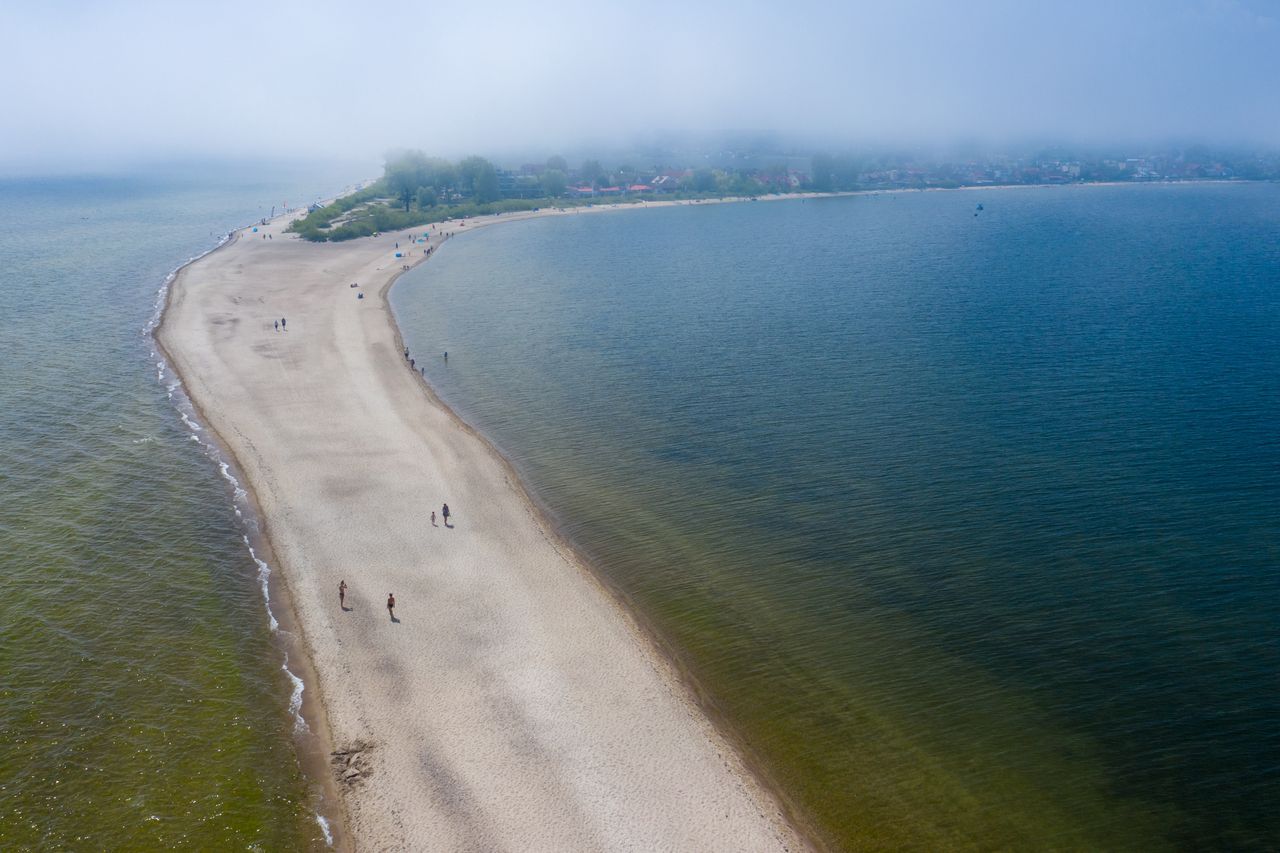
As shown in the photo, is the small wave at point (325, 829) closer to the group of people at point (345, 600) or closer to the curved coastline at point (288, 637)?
the curved coastline at point (288, 637)

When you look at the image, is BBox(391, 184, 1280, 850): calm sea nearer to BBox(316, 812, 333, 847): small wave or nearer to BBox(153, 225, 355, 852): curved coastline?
BBox(153, 225, 355, 852): curved coastline

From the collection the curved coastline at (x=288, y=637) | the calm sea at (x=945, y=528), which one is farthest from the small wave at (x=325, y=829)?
the calm sea at (x=945, y=528)

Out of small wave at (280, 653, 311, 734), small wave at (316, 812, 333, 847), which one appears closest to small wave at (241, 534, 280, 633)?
small wave at (280, 653, 311, 734)

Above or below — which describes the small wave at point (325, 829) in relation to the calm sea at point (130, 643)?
below

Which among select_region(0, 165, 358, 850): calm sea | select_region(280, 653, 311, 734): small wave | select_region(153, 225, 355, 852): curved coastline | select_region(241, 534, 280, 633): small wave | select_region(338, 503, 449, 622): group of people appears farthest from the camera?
select_region(241, 534, 280, 633): small wave

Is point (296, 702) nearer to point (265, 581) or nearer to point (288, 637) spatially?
point (288, 637)

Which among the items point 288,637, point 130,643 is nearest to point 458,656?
point 288,637
